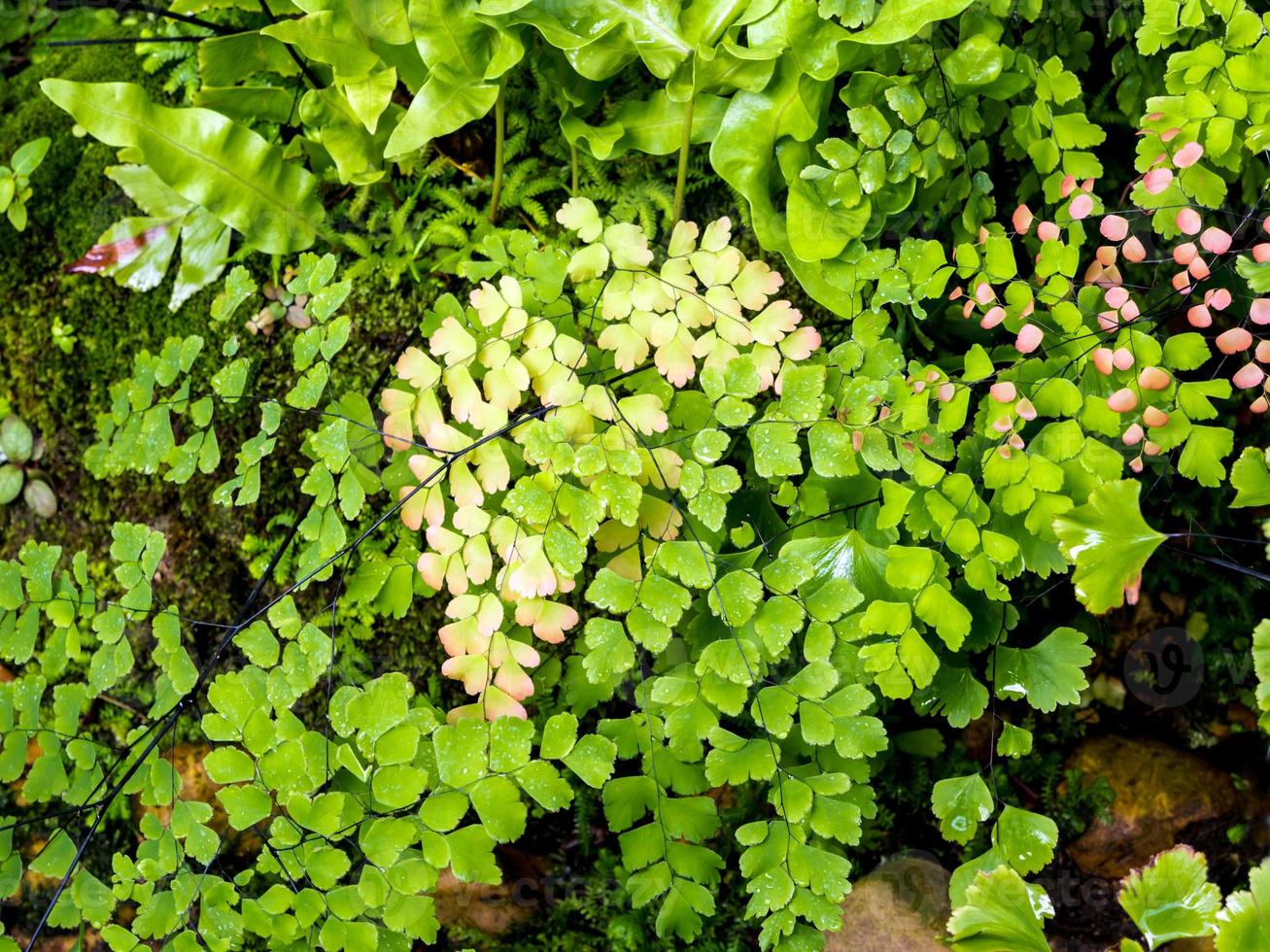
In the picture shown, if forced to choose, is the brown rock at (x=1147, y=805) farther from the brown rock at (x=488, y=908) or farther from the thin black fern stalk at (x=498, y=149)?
the thin black fern stalk at (x=498, y=149)

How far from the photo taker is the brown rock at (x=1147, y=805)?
1.59m

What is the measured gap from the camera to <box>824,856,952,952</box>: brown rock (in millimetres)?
1468

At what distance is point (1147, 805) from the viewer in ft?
5.27

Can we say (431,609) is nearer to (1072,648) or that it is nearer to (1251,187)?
(1072,648)

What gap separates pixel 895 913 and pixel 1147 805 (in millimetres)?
517

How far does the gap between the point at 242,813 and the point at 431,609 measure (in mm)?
547

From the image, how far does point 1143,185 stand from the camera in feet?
3.80

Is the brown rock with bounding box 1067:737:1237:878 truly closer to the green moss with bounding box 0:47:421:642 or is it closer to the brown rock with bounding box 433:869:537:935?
the brown rock with bounding box 433:869:537:935

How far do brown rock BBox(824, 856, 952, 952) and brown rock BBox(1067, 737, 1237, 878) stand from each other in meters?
0.31

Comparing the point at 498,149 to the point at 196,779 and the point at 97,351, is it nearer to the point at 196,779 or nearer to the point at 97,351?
the point at 97,351

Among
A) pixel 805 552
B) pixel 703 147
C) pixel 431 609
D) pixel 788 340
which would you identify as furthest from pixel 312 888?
pixel 703 147

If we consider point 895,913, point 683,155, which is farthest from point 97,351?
point 895,913

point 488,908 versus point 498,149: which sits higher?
point 498,149

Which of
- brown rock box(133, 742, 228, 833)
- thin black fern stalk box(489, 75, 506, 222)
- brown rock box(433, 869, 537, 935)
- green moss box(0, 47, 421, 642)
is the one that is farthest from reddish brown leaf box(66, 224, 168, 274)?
brown rock box(433, 869, 537, 935)
